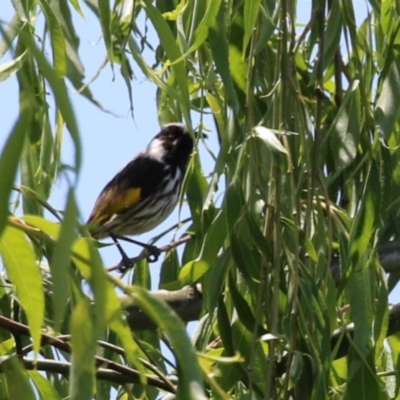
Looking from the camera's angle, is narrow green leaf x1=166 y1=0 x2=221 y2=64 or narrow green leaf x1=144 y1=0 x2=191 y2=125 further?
narrow green leaf x1=166 y1=0 x2=221 y2=64

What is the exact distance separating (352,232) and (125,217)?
229cm

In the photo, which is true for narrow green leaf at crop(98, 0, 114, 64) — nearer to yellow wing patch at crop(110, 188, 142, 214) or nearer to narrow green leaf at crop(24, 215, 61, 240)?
narrow green leaf at crop(24, 215, 61, 240)

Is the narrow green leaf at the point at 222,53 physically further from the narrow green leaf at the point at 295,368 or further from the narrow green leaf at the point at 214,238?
the narrow green leaf at the point at 295,368

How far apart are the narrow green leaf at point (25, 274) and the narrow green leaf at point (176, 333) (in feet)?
0.30

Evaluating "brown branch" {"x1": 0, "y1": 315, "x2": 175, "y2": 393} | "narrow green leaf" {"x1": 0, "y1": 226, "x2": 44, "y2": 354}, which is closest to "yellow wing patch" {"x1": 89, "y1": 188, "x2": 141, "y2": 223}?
"brown branch" {"x1": 0, "y1": 315, "x2": 175, "y2": 393}

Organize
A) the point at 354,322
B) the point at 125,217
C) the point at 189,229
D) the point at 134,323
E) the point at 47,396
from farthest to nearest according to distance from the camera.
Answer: the point at 125,217
the point at 189,229
the point at 134,323
the point at 354,322
the point at 47,396

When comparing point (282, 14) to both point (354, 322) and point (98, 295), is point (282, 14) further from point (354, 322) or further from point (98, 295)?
point (98, 295)

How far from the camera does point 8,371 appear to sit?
0.82 metres

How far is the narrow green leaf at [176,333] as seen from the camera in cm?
72

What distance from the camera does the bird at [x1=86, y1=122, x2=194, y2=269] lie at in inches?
138

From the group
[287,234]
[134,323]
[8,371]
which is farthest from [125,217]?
[8,371]

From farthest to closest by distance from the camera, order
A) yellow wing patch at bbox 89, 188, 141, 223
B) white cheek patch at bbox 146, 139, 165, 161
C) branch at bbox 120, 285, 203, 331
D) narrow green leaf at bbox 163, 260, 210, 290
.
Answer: white cheek patch at bbox 146, 139, 165, 161, yellow wing patch at bbox 89, 188, 141, 223, branch at bbox 120, 285, 203, 331, narrow green leaf at bbox 163, 260, 210, 290

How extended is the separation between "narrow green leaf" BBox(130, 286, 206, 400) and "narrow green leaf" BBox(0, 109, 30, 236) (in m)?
0.13

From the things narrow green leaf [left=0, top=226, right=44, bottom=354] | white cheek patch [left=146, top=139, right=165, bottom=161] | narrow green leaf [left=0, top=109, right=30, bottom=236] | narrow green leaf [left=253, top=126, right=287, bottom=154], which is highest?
narrow green leaf [left=0, top=109, right=30, bottom=236]
